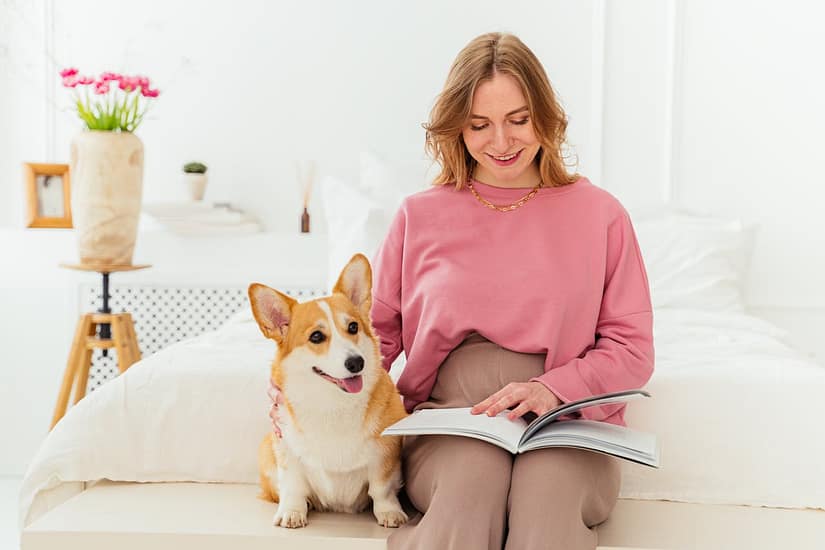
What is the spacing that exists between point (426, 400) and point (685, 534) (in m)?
0.48

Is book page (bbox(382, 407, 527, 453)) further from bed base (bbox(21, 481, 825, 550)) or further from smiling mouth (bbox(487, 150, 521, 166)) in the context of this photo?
smiling mouth (bbox(487, 150, 521, 166))

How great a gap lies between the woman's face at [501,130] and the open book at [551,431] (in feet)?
1.56

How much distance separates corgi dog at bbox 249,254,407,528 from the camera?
1.37 metres

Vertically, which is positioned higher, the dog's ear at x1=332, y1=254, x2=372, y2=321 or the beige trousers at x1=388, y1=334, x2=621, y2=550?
the dog's ear at x1=332, y1=254, x2=372, y2=321

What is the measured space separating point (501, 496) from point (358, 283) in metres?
0.39

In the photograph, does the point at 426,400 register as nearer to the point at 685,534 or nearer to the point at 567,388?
the point at 567,388

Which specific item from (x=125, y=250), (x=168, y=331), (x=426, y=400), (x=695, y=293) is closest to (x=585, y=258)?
(x=426, y=400)

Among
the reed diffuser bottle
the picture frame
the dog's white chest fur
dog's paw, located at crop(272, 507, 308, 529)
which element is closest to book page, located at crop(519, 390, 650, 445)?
the dog's white chest fur

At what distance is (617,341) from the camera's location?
5.23 feet

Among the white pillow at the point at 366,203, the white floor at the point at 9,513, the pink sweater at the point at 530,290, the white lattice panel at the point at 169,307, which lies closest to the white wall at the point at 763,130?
the white pillow at the point at 366,203

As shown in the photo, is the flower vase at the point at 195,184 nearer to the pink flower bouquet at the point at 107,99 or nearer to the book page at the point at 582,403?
the pink flower bouquet at the point at 107,99

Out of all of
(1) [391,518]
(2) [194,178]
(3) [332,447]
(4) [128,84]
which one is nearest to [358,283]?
(3) [332,447]

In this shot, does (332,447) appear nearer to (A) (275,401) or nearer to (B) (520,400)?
(A) (275,401)

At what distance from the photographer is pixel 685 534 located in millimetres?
1470
